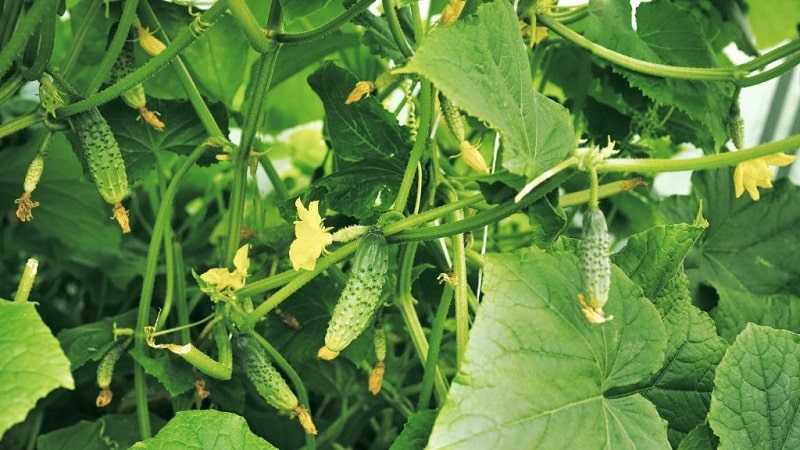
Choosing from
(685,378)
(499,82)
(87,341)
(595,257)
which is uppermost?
(499,82)

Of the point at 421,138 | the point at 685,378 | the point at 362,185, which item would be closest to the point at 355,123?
the point at 362,185

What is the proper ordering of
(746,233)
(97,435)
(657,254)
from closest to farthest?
A: (657,254) → (97,435) → (746,233)

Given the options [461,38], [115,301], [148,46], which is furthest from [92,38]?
[461,38]

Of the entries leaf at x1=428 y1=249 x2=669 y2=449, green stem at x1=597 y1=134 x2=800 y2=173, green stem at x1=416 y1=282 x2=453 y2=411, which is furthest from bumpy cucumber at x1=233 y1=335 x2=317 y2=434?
green stem at x1=597 y1=134 x2=800 y2=173

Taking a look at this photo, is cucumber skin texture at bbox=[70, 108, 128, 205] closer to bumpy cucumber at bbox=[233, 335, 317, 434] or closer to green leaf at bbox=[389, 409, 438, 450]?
bumpy cucumber at bbox=[233, 335, 317, 434]

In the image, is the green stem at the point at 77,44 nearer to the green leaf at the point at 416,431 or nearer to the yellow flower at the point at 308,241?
the yellow flower at the point at 308,241

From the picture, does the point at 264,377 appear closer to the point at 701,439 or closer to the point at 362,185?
the point at 362,185

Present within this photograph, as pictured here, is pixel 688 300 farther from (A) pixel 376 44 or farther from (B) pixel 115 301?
(B) pixel 115 301
